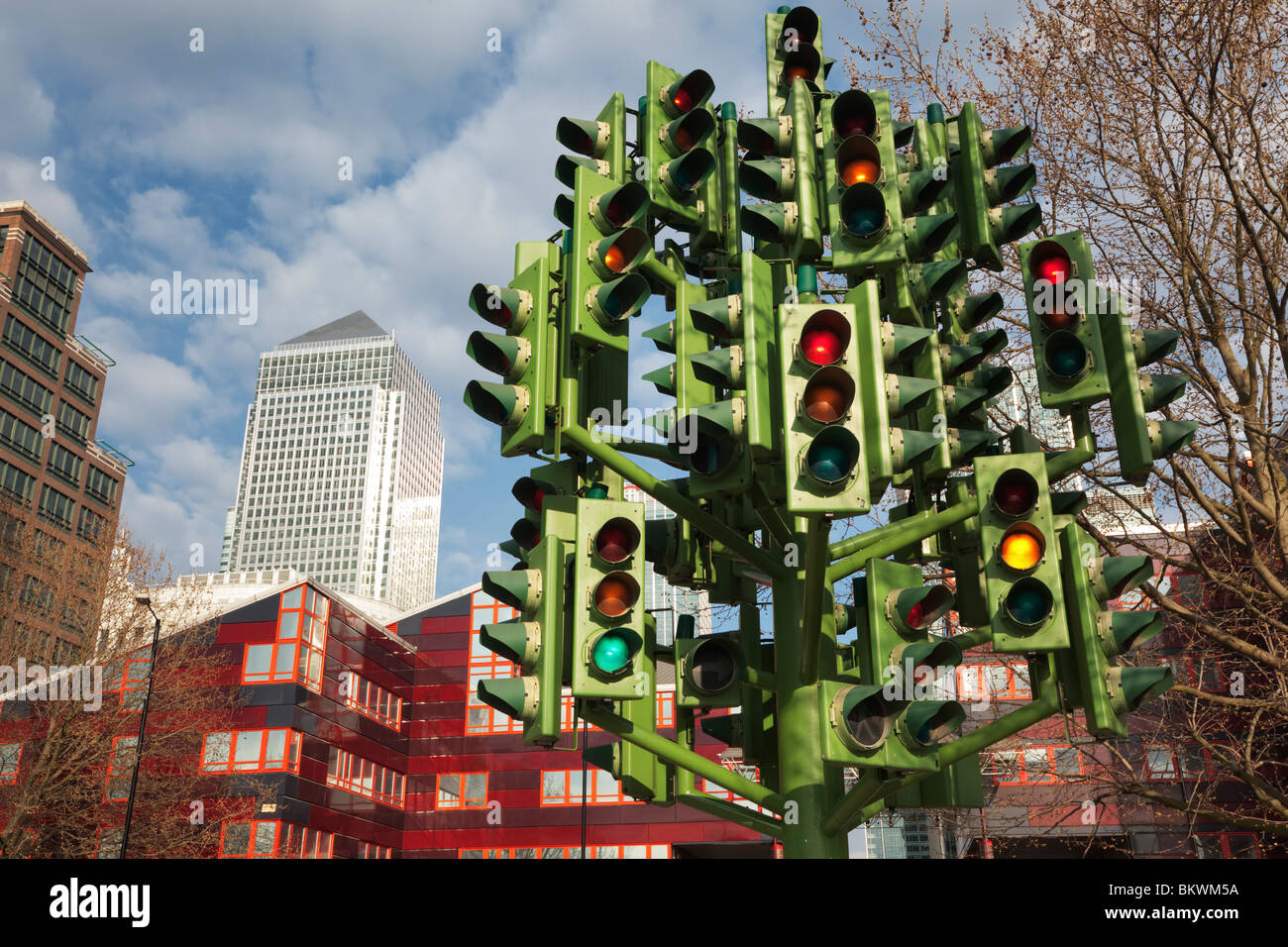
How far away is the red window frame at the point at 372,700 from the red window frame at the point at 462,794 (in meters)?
3.71

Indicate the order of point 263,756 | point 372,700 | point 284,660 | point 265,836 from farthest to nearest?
point 372,700
point 284,660
point 263,756
point 265,836

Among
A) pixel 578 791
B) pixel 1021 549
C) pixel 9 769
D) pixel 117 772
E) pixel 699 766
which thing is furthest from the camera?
pixel 578 791

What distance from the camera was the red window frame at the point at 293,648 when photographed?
1779 inches

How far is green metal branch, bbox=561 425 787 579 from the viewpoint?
6.03 metres

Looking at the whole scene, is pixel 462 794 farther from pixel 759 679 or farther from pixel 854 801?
pixel 854 801

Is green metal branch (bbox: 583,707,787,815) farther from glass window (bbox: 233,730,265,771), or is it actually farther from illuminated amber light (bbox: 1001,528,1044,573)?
glass window (bbox: 233,730,265,771)

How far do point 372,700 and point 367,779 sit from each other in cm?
368

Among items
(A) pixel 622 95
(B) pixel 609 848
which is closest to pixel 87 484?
→ (B) pixel 609 848

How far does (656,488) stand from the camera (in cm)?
620

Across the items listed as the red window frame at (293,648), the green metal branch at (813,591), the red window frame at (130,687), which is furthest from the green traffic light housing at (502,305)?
the red window frame at (293,648)

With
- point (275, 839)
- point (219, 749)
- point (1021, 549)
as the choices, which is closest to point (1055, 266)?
point (1021, 549)
